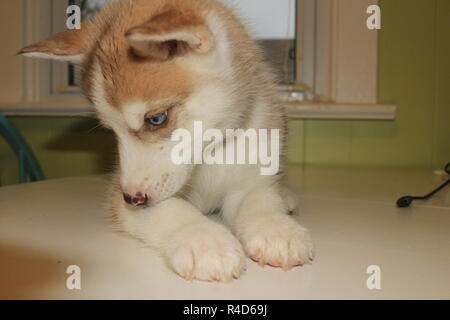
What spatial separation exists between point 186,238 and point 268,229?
0.16m

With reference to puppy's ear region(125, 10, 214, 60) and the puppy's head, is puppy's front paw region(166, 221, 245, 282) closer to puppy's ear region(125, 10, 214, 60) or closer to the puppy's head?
the puppy's head

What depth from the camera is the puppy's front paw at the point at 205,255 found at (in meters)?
0.68

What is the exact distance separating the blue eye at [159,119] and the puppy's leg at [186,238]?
0.51ft

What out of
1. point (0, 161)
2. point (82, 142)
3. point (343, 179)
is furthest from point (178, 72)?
point (0, 161)

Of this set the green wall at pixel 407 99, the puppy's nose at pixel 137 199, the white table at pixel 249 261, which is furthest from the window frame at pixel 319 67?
the puppy's nose at pixel 137 199

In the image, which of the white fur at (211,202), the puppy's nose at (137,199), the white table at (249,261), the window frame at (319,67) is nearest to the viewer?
the white table at (249,261)

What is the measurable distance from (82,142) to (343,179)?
1307mm

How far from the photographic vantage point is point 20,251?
787 millimetres

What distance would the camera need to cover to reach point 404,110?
2092 millimetres

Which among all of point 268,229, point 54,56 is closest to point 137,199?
point 268,229

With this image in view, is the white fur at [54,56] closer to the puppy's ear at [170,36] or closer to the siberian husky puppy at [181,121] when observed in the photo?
the siberian husky puppy at [181,121]

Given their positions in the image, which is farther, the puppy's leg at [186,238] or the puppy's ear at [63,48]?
the puppy's ear at [63,48]

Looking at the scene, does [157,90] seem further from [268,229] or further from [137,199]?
[268,229]

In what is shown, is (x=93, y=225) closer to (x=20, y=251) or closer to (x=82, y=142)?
(x=20, y=251)
